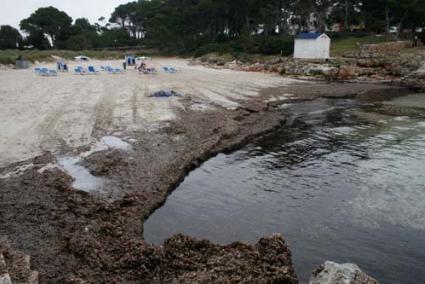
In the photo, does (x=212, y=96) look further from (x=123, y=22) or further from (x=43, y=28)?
(x=123, y=22)

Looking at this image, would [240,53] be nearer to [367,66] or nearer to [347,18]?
[347,18]

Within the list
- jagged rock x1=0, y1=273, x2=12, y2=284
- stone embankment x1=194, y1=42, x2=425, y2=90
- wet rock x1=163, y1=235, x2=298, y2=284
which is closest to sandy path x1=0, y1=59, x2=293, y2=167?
wet rock x1=163, y1=235, x2=298, y2=284

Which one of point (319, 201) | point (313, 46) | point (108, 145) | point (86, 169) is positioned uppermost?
point (313, 46)

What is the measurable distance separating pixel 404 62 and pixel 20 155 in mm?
46329

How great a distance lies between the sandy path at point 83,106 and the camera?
17.1 metres

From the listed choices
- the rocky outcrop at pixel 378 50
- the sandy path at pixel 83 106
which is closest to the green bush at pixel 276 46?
the rocky outcrop at pixel 378 50

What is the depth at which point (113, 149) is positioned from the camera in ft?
52.9

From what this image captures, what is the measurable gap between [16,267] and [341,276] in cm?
555

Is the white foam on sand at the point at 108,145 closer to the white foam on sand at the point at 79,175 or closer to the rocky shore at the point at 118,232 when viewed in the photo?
the rocky shore at the point at 118,232

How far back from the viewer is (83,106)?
24.7 meters

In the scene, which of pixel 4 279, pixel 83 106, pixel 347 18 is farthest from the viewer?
pixel 347 18

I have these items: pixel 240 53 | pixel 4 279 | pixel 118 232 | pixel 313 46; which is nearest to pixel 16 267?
pixel 4 279

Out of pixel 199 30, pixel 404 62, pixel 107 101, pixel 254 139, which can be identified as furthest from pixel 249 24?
pixel 254 139

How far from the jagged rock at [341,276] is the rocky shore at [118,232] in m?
0.07
